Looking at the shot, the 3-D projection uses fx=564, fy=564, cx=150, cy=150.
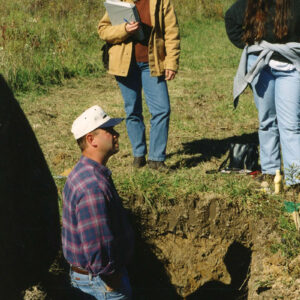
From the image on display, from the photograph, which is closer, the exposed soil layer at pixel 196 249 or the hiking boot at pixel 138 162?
the exposed soil layer at pixel 196 249

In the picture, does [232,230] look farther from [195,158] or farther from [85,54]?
[85,54]

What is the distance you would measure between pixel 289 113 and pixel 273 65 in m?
0.43

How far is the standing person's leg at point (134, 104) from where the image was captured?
5527 mm

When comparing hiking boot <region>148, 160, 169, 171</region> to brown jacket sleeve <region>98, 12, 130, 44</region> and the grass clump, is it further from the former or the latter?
the grass clump

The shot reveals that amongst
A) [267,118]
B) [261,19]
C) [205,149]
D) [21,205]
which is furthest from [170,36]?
[21,205]

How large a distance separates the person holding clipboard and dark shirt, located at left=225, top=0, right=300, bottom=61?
2.10 feet

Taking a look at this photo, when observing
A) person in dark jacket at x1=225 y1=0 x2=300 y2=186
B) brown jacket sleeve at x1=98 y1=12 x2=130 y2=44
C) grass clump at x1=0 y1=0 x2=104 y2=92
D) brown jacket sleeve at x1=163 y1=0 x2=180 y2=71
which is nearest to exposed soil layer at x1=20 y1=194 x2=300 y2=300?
person in dark jacket at x1=225 y1=0 x2=300 y2=186

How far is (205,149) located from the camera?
22.1ft

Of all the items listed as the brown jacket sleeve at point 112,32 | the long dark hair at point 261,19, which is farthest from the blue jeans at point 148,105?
the long dark hair at point 261,19

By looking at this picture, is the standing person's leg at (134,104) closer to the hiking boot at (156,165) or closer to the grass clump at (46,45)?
the hiking boot at (156,165)

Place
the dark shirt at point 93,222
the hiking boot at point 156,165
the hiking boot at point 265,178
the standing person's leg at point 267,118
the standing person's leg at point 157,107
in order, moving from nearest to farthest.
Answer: the dark shirt at point 93,222
the standing person's leg at point 267,118
the hiking boot at point 265,178
the standing person's leg at point 157,107
the hiking boot at point 156,165

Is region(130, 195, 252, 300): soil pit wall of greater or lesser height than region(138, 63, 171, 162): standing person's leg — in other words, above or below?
below

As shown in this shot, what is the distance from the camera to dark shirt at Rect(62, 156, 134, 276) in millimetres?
2922

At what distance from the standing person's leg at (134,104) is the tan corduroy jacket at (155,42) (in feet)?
0.50
